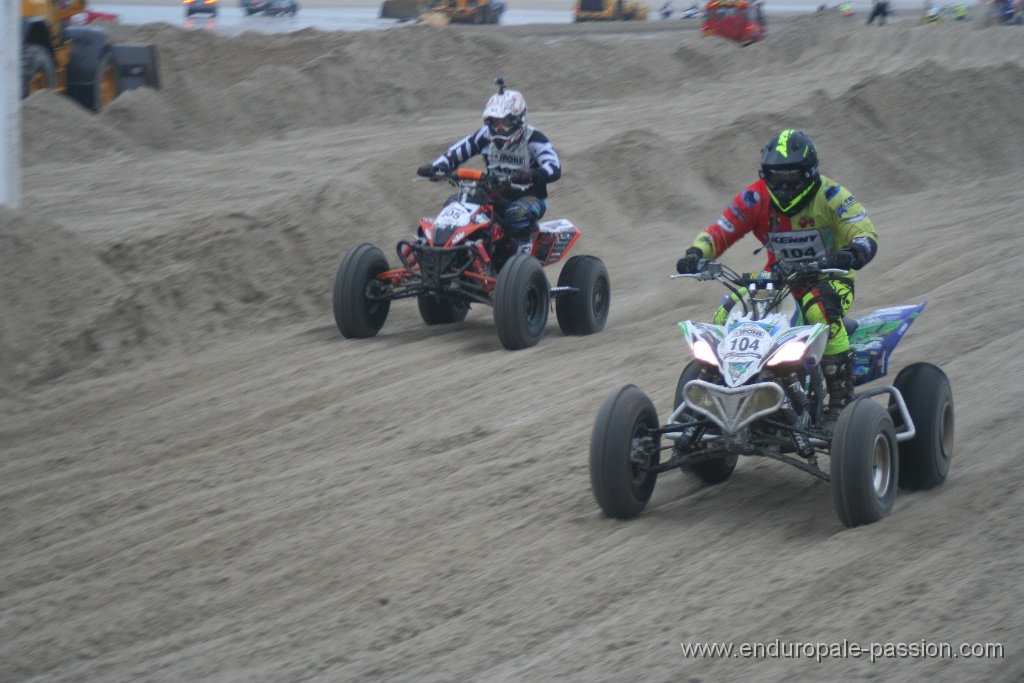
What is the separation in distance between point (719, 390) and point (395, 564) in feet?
5.92

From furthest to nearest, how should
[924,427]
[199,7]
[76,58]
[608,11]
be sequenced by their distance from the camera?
[608,11] < [199,7] < [76,58] < [924,427]

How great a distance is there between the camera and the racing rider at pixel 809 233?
19.9 feet

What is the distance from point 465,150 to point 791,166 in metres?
4.98

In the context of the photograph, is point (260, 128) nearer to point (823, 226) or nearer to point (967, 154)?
point (967, 154)

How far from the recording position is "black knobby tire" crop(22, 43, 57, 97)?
1673 centimetres

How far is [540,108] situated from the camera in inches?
944

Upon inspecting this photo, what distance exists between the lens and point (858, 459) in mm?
→ 5234

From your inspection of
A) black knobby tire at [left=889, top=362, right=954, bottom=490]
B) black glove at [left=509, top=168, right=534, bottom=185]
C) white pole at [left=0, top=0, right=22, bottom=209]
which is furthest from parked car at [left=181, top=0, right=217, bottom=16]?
black knobby tire at [left=889, top=362, right=954, bottom=490]

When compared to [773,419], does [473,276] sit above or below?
above

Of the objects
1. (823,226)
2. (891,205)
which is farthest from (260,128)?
(823,226)

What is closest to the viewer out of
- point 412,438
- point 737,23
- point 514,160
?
point 412,438

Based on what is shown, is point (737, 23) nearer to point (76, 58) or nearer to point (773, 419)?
point (76, 58)

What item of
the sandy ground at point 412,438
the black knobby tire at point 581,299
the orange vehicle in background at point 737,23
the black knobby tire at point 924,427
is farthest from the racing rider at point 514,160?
the orange vehicle in background at point 737,23

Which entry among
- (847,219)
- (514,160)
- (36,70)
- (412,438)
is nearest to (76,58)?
(36,70)
